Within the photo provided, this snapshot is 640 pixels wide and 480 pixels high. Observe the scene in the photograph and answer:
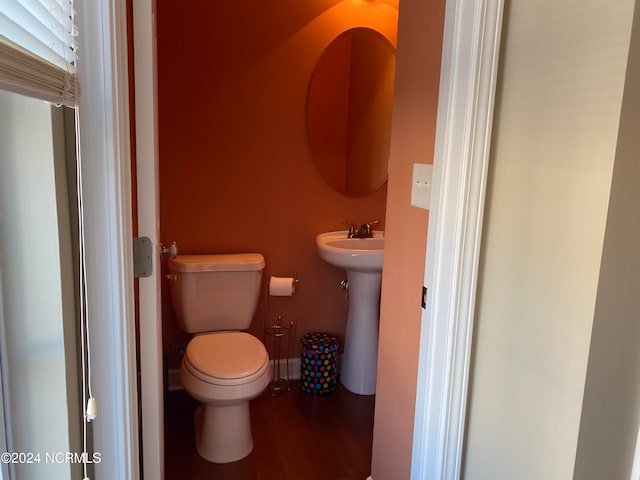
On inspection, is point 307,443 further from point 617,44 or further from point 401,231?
point 617,44

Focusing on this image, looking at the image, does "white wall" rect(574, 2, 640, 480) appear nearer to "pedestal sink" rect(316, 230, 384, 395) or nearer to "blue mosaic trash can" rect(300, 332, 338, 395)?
"pedestal sink" rect(316, 230, 384, 395)

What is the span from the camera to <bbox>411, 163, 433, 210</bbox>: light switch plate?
146 cm

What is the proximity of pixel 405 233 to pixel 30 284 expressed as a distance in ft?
3.54

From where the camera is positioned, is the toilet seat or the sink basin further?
the sink basin

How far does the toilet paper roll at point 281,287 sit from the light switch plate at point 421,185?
121 centimetres

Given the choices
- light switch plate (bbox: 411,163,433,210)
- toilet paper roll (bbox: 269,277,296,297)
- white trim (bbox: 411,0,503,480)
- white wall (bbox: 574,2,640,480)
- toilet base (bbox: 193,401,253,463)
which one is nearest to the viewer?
white wall (bbox: 574,2,640,480)

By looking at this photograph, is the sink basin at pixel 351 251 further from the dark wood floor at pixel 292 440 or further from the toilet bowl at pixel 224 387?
the dark wood floor at pixel 292 440

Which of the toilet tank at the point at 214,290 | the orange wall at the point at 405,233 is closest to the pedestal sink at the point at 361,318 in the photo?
the toilet tank at the point at 214,290

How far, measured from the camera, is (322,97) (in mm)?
2697

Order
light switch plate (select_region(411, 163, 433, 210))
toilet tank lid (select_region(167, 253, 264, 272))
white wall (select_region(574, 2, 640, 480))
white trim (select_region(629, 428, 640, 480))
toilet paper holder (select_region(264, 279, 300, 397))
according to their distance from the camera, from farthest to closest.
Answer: toilet paper holder (select_region(264, 279, 300, 397)), toilet tank lid (select_region(167, 253, 264, 272)), light switch plate (select_region(411, 163, 433, 210)), white trim (select_region(629, 428, 640, 480)), white wall (select_region(574, 2, 640, 480))

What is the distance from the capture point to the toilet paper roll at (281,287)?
263cm

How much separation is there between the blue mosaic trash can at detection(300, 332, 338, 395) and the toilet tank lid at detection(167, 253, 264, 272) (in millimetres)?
572

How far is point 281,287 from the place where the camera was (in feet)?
8.63

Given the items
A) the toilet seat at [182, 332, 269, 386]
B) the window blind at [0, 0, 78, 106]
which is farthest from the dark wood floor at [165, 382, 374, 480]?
the window blind at [0, 0, 78, 106]
